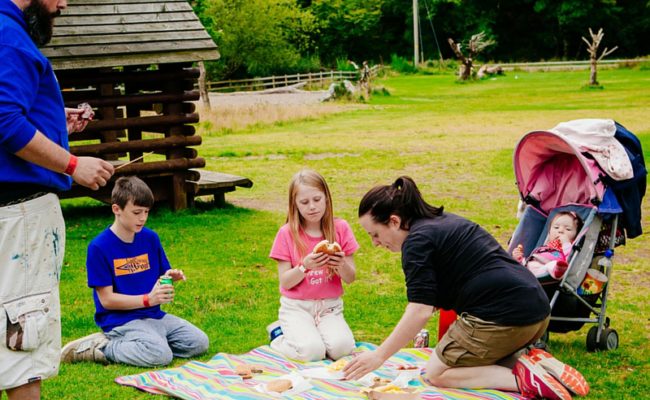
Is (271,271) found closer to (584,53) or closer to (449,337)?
(449,337)

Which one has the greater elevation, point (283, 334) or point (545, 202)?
point (545, 202)

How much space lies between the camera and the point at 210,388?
5.19m

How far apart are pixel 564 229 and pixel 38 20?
3913 mm

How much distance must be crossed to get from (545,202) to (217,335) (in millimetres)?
2692

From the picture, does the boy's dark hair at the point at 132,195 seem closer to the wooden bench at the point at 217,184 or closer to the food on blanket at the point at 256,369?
the food on blanket at the point at 256,369

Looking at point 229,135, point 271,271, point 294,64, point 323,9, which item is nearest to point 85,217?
point 271,271

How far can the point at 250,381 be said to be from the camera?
17.6 feet

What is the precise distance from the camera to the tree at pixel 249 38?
50.8 m

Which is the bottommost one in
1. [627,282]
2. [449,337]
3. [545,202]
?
[627,282]

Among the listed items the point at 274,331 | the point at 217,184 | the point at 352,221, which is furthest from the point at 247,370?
the point at 217,184

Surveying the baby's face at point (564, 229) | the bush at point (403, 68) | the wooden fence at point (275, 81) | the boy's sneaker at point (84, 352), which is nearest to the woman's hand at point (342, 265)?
the baby's face at point (564, 229)

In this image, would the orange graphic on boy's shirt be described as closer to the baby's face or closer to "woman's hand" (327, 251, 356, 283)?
"woman's hand" (327, 251, 356, 283)

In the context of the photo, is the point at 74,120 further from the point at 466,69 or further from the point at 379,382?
the point at 466,69

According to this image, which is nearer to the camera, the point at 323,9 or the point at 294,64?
the point at 294,64
